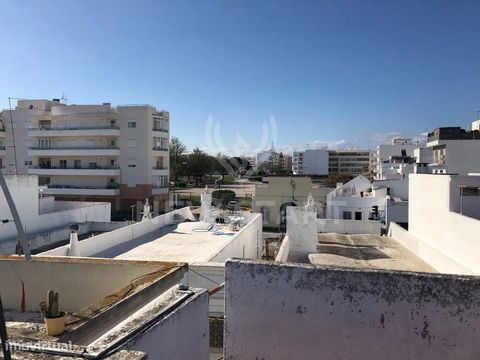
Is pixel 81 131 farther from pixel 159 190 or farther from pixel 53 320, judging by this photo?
pixel 53 320

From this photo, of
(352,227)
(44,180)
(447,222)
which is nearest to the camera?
(447,222)

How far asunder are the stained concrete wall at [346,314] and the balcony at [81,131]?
126 feet

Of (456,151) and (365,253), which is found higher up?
(456,151)

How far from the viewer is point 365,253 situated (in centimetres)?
1428

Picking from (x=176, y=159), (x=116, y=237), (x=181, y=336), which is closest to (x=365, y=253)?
(x=116, y=237)

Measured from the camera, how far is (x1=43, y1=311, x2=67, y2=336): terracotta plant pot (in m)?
3.68

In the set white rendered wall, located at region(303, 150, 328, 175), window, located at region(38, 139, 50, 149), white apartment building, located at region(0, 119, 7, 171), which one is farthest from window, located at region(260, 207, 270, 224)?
white rendered wall, located at region(303, 150, 328, 175)

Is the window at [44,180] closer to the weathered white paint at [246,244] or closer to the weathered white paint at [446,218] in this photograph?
the weathered white paint at [246,244]

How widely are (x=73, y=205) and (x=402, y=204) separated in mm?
19179

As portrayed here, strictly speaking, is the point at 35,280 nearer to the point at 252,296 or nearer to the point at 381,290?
the point at 252,296

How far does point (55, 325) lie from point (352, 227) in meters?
17.6

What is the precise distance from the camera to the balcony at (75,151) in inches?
1608

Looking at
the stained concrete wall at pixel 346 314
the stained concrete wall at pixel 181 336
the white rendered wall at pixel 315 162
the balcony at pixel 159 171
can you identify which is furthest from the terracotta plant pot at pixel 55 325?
the white rendered wall at pixel 315 162

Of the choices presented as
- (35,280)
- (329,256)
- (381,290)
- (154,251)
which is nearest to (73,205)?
(154,251)
